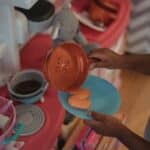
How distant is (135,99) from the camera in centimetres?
172

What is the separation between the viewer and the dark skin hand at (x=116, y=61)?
3.09ft

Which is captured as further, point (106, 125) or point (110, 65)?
point (110, 65)

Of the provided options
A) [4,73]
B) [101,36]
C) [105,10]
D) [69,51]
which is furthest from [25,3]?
[105,10]

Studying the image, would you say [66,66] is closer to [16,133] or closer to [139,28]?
[16,133]

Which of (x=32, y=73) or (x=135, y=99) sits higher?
(x=32, y=73)

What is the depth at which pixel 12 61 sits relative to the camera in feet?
3.29

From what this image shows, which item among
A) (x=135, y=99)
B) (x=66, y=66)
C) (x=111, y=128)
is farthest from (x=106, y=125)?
(x=135, y=99)

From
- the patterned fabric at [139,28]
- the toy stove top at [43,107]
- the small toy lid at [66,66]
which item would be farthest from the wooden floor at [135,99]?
the small toy lid at [66,66]

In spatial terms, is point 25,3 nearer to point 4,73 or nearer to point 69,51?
point 69,51

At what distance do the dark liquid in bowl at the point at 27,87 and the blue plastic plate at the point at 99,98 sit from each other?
94 millimetres

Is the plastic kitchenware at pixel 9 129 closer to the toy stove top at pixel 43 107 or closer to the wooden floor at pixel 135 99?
the toy stove top at pixel 43 107

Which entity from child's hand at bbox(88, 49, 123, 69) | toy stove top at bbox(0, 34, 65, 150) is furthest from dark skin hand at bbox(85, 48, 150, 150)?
toy stove top at bbox(0, 34, 65, 150)

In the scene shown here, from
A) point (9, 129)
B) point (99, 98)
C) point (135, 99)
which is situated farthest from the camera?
point (135, 99)

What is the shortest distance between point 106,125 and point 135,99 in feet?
2.95
